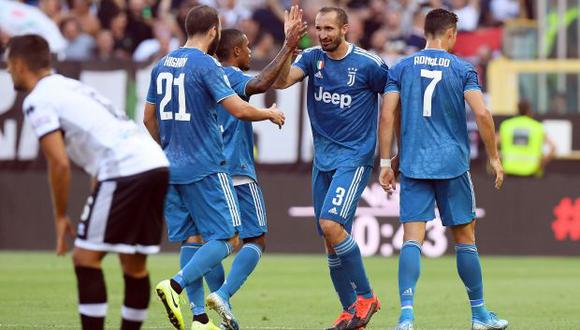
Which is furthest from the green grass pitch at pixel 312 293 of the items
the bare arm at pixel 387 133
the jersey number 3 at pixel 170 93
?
the jersey number 3 at pixel 170 93

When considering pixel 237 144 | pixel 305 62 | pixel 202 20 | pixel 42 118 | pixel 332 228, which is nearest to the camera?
pixel 42 118

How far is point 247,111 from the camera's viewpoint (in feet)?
32.4

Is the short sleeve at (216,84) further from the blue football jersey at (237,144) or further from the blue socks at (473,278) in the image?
the blue socks at (473,278)

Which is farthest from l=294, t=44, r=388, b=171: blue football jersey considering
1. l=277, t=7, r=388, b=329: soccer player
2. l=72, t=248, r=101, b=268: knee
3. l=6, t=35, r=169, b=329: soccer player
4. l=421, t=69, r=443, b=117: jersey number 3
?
l=72, t=248, r=101, b=268: knee

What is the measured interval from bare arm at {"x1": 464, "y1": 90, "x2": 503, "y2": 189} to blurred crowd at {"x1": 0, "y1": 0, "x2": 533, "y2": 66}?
1158 cm

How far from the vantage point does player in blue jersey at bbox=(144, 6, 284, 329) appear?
10133 millimetres

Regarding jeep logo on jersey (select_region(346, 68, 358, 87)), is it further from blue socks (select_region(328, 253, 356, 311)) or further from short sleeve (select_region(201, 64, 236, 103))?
blue socks (select_region(328, 253, 356, 311))

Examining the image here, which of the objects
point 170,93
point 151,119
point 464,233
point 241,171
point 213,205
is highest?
point 170,93

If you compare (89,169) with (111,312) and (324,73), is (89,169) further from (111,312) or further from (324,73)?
(111,312)

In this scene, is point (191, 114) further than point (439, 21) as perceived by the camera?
No

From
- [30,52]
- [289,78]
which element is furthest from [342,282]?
[30,52]

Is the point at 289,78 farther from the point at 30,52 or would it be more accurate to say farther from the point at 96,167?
the point at 30,52

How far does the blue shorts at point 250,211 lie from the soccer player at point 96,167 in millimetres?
2873

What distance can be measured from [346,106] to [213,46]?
1.15 meters
